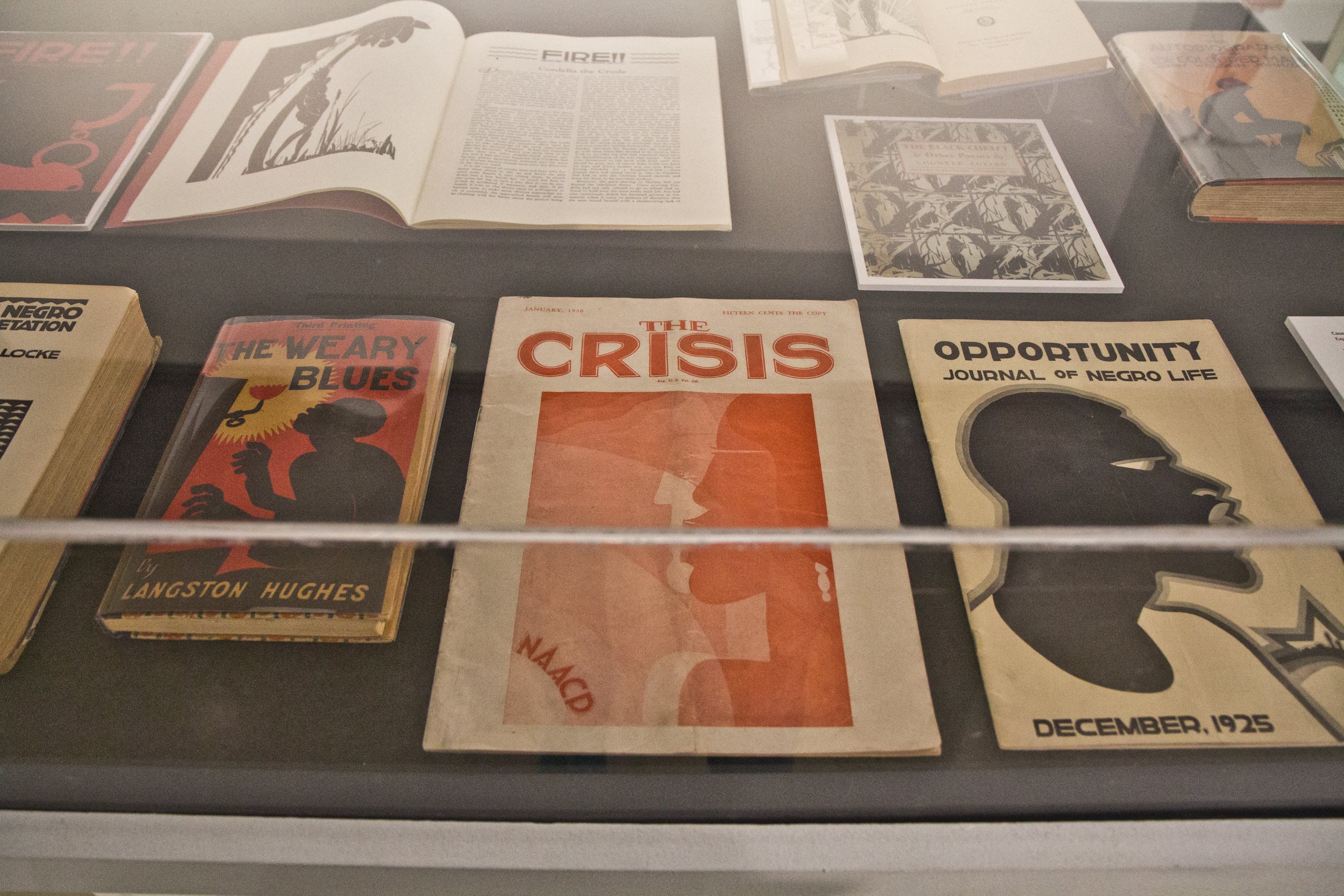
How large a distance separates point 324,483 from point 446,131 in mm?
480

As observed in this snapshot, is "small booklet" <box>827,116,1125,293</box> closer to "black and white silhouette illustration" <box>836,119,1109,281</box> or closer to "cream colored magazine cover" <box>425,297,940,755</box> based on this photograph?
"black and white silhouette illustration" <box>836,119,1109,281</box>

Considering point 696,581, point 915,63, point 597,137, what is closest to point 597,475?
point 696,581

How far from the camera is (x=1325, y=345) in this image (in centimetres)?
67

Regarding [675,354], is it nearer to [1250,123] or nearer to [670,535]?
[670,535]

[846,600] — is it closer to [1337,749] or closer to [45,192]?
[1337,749]

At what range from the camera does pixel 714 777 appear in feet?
1.58

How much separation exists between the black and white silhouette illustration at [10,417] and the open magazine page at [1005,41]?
3.18ft

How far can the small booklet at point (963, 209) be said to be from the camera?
2.37 feet

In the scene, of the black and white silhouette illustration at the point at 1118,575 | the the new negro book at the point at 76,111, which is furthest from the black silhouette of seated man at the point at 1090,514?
the the new negro book at the point at 76,111

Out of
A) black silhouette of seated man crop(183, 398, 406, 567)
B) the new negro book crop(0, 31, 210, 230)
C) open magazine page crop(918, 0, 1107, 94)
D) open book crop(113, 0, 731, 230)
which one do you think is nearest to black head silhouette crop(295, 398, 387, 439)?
black silhouette of seated man crop(183, 398, 406, 567)

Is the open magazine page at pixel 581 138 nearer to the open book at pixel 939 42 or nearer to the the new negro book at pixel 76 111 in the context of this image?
the open book at pixel 939 42

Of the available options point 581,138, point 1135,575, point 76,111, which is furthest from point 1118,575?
point 76,111

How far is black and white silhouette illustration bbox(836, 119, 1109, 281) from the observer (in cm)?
73

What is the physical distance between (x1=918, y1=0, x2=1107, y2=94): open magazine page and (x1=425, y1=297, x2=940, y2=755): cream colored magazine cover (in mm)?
484
